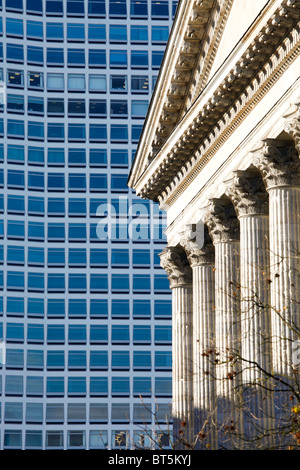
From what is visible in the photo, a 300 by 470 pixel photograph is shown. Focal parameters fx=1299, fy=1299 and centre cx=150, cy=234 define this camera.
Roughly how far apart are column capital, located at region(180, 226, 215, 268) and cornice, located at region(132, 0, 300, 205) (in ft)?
8.53

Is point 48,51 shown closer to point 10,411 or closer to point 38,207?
point 38,207

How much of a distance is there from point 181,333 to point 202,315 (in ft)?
14.9

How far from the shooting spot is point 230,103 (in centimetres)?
5081

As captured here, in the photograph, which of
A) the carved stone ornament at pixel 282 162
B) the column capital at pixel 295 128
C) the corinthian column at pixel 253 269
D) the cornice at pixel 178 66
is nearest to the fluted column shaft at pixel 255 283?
the corinthian column at pixel 253 269

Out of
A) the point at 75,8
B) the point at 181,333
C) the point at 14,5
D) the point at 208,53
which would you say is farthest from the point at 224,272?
the point at 75,8

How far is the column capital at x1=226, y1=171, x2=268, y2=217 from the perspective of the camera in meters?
49.8

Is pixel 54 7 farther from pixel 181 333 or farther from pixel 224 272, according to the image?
pixel 224 272

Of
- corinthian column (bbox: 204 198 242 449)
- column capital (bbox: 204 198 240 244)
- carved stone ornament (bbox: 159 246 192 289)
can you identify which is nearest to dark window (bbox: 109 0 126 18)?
carved stone ornament (bbox: 159 246 192 289)

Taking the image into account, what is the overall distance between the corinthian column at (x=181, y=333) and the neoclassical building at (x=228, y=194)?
6 centimetres

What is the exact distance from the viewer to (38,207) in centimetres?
13925

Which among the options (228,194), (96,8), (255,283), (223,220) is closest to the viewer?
(255,283)

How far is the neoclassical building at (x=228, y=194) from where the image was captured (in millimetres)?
44469

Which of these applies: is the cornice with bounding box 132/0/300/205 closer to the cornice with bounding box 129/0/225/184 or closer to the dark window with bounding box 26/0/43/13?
the cornice with bounding box 129/0/225/184

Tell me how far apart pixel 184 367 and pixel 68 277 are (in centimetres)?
7871
